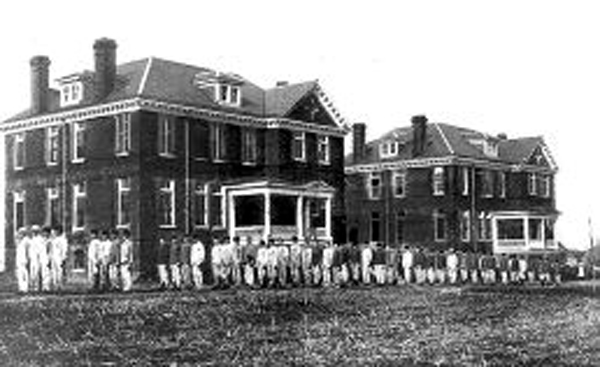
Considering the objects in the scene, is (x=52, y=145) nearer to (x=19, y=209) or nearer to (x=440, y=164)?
(x=19, y=209)

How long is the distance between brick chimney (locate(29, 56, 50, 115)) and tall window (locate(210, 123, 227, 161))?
6942 mm

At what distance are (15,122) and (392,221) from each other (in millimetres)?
24861

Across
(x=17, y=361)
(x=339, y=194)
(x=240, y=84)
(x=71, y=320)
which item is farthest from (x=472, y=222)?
(x=17, y=361)

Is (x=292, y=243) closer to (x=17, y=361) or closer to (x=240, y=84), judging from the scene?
(x=240, y=84)

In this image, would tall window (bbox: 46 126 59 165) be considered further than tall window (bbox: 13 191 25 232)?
No

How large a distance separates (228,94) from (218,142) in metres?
2.43

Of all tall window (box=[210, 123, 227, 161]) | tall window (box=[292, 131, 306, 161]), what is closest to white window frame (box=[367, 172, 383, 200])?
tall window (box=[292, 131, 306, 161])

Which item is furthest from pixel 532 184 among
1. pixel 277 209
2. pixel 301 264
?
pixel 301 264

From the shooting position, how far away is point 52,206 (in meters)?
39.1

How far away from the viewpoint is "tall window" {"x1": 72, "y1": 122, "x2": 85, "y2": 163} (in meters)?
38.2

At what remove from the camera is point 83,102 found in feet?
126

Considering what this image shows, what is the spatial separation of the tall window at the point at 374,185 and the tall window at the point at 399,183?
1.19 metres

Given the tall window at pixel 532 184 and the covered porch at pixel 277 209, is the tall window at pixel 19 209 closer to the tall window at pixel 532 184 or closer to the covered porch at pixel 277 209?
the covered porch at pixel 277 209

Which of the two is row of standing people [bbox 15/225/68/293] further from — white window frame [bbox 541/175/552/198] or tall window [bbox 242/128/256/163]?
white window frame [bbox 541/175/552/198]
